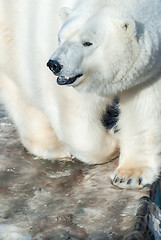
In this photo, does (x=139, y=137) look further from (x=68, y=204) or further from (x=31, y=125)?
(x=31, y=125)

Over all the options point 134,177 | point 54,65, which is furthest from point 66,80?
point 134,177

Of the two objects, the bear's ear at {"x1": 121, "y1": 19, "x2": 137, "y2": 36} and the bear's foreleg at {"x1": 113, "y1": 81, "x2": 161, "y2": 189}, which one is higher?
the bear's ear at {"x1": 121, "y1": 19, "x2": 137, "y2": 36}

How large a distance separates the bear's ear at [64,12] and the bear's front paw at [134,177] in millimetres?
1010

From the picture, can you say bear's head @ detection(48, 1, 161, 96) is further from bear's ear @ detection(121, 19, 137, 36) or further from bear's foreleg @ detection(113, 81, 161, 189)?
bear's foreleg @ detection(113, 81, 161, 189)

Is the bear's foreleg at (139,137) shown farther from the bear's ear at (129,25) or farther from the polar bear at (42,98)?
the bear's ear at (129,25)

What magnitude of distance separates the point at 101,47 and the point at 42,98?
840 mm

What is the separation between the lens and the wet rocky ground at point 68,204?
280 centimetres

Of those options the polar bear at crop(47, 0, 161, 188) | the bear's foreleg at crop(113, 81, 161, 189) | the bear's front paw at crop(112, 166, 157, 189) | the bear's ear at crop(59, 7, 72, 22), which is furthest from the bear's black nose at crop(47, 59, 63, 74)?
the bear's front paw at crop(112, 166, 157, 189)

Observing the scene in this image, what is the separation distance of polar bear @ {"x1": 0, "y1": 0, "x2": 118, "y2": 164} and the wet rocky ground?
0.46ft

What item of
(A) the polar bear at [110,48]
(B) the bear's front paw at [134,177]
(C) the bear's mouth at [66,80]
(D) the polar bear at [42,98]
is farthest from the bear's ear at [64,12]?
(B) the bear's front paw at [134,177]

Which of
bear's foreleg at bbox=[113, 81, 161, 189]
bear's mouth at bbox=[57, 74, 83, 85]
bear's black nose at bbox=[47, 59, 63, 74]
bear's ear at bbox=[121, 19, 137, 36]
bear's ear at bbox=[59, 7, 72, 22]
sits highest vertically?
bear's ear at bbox=[121, 19, 137, 36]

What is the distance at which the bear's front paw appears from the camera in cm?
335

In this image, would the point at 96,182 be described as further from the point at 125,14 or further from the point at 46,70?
the point at 125,14

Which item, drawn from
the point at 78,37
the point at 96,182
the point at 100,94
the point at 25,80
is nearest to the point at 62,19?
the point at 78,37
